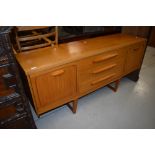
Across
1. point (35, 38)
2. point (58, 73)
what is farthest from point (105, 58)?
point (35, 38)

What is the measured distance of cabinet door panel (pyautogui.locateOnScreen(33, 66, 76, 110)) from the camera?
109 centimetres

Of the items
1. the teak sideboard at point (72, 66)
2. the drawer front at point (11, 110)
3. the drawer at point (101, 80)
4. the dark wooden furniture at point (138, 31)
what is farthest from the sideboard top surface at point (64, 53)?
the drawer at point (101, 80)

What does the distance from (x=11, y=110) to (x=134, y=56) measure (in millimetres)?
1555

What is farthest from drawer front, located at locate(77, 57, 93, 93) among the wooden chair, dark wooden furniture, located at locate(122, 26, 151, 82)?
dark wooden furniture, located at locate(122, 26, 151, 82)

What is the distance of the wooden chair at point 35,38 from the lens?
1235 mm

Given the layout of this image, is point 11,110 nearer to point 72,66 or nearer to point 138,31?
point 72,66

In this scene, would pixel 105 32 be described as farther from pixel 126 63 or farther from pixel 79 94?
pixel 79 94

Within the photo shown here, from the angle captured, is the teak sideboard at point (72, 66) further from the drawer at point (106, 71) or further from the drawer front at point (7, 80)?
the drawer front at point (7, 80)

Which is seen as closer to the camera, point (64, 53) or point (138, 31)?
point (64, 53)

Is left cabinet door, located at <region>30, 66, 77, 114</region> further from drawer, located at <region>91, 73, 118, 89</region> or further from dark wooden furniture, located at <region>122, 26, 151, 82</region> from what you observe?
dark wooden furniture, located at <region>122, 26, 151, 82</region>

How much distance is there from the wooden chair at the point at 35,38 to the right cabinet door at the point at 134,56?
0.91 m

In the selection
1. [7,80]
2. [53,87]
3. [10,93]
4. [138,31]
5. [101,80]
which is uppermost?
[138,31]

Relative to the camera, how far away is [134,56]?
5.69 feet

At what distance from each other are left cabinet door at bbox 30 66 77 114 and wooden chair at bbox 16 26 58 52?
44 cm
